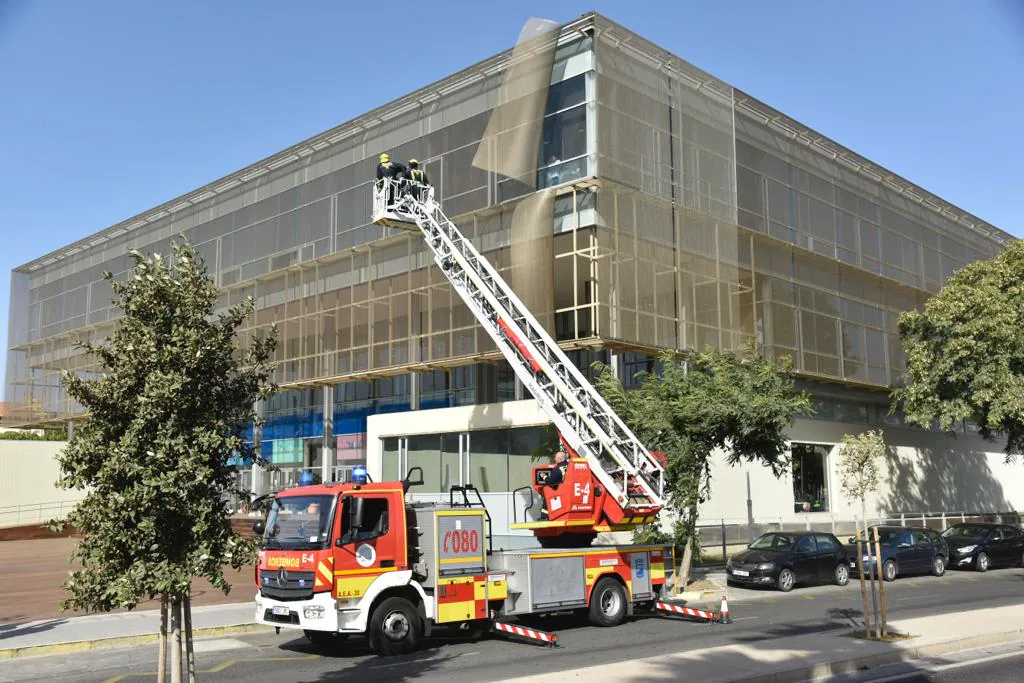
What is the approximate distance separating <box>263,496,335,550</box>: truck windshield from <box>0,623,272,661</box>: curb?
149 inches

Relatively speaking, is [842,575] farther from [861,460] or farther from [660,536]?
[861,460]

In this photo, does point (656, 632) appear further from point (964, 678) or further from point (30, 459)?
point (30, 459)

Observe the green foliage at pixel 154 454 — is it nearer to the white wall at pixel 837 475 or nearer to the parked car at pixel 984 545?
the white wall at pixel 837 475

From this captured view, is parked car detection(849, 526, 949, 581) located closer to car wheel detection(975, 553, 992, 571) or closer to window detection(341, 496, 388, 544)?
car wheel detection(975, 553, 992, 571)

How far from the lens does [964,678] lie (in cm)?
1105

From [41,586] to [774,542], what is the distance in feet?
62.4

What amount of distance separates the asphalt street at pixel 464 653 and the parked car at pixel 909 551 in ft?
19.9

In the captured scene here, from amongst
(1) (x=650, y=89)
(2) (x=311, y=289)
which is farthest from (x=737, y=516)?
(2) (x=311, y=289)

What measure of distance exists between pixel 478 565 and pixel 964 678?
697 cm

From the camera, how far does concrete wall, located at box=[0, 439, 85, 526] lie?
47938 millimetres

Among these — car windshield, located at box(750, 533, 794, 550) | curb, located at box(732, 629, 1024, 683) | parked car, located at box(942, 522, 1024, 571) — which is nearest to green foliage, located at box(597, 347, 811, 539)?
car windshield, located at box(750, 533, 794, 550)

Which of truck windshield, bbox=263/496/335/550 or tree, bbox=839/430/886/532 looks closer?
truck windshield, bbox=263/496/335/550

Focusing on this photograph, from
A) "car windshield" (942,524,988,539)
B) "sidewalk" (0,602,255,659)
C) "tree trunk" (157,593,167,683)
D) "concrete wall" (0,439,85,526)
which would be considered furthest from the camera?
"concrete wall" (0,439,85,526)

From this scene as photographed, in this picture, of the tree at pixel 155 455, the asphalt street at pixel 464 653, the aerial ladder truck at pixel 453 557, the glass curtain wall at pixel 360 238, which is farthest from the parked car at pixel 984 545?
the tree at pixel 155 455
